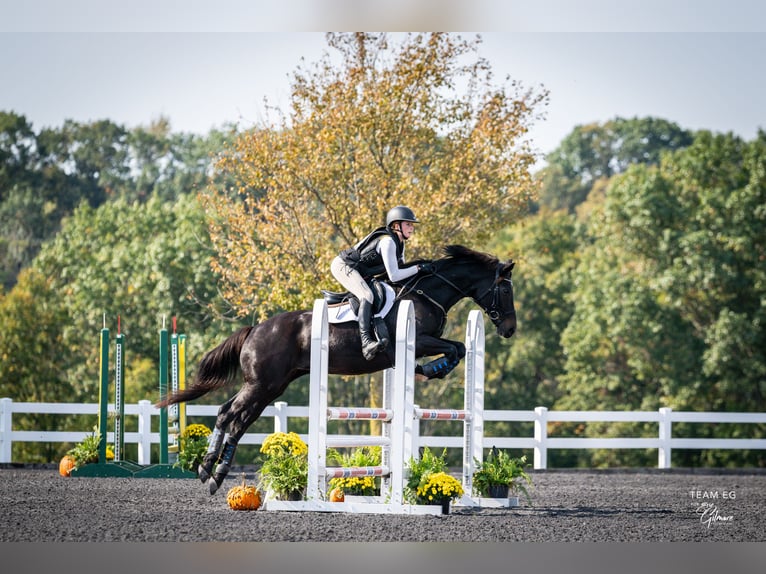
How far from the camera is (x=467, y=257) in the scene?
8.57 meters

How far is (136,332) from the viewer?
2631 cm

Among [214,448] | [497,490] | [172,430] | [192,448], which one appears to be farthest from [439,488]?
→ [172,430]

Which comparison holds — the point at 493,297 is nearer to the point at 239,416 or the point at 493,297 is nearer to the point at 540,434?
the point at 239,416

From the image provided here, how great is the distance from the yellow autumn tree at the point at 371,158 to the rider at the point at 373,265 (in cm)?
627

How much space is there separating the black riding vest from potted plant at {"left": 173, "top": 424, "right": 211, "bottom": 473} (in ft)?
11.3

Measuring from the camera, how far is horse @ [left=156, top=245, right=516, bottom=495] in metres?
8.23

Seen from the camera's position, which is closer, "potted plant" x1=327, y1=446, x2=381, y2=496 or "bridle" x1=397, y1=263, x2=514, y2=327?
"potted plant" x1=327, y1=446, x2=381, y2=496

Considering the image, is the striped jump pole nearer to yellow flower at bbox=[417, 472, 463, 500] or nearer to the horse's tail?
yellow flower at bbox=[417, 472, 463, 500]

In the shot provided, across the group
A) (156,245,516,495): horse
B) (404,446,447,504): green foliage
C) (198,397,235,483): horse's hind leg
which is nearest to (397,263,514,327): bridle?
(156,245,516,495): horse

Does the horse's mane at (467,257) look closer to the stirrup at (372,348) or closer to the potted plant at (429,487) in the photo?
the stirrup at (372,348)

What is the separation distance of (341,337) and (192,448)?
3.15 metres

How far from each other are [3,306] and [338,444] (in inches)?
877

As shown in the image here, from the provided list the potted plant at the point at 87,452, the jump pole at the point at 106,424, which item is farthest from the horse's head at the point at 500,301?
the potted plant at the point at 87,452

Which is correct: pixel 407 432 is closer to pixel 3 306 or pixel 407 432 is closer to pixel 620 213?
pixel 620 213
